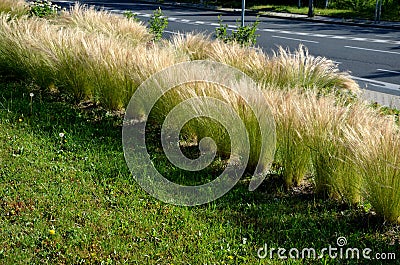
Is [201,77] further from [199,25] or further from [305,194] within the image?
[199,25]

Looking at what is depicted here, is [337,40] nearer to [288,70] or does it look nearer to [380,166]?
[288,70]

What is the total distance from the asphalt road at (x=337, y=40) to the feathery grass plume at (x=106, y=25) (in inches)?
153

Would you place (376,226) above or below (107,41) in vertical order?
below

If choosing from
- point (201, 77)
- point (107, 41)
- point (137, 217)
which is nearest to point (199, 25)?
point (107, 41)

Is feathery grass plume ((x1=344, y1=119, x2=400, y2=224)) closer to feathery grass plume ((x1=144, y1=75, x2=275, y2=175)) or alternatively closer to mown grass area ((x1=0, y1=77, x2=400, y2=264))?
mown grass area ((x1=0, y1=77, x2=400, y2=264))

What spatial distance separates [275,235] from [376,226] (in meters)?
0.74

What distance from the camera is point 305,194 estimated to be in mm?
4852

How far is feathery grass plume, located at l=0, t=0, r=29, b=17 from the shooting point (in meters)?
12.1

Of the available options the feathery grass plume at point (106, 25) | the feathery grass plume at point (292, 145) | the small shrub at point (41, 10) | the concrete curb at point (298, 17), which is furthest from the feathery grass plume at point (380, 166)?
the concrete curb at point (298, 17)

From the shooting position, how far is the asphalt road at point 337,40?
39.7 feet

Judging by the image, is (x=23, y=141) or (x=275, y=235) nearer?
(x=275, y=235)

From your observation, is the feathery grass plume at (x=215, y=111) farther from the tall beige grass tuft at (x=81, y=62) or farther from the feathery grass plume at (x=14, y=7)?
the feathery grass plume at (x=14, y=7)

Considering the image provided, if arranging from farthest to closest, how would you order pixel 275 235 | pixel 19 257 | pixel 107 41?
1. pixel 107 41
2. pixel 275 235
3. pixel 19 257

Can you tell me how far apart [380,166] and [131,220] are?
1816 mm
